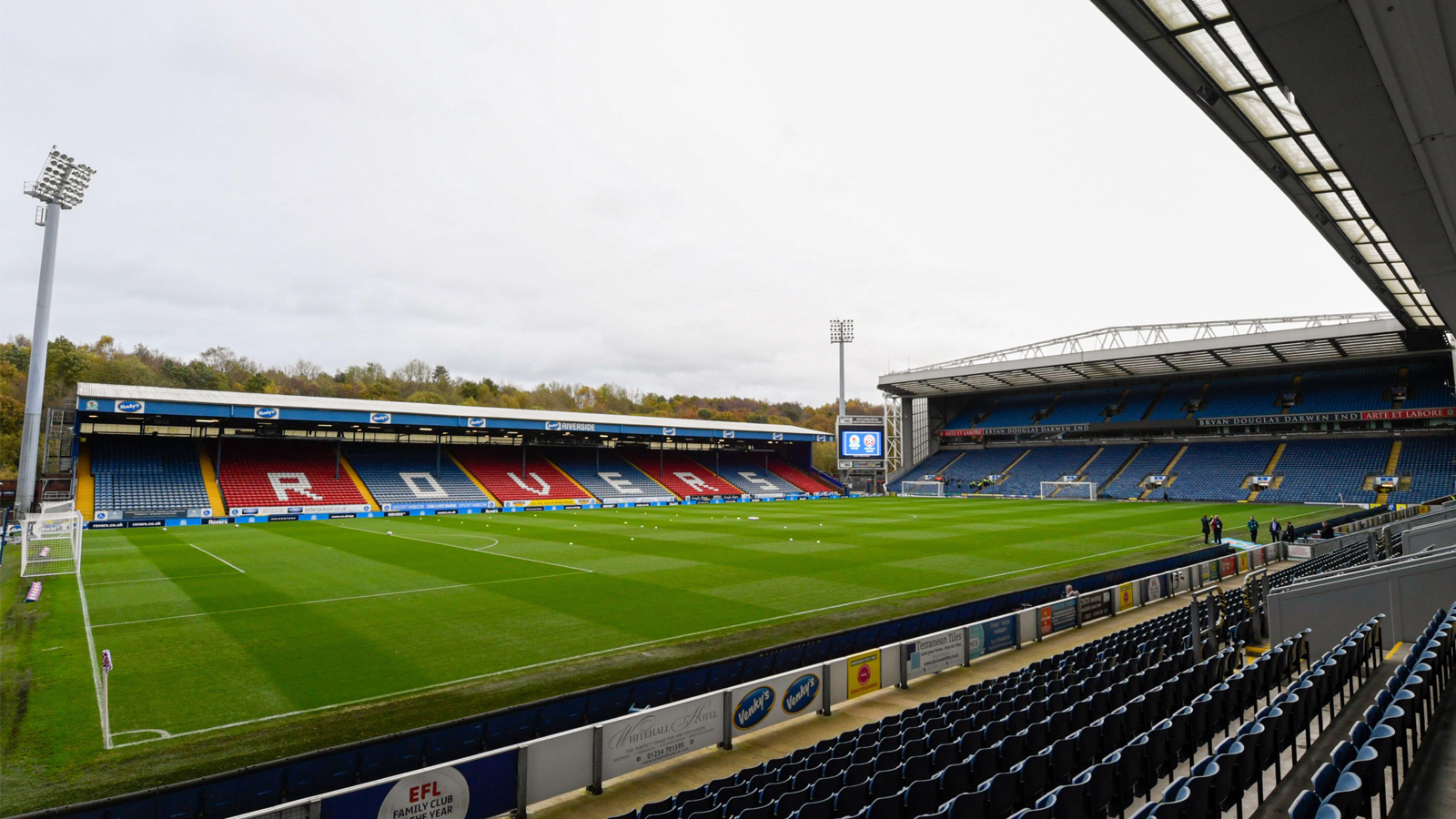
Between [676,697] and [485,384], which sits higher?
[485,384]

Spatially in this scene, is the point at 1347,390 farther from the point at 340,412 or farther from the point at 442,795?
the point at 340,412

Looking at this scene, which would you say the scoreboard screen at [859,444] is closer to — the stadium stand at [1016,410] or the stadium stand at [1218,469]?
the stadium stand at [1016,410]

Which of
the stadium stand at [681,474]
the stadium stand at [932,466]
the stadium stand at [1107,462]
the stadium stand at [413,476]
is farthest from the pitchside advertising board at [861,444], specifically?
the stadium stand at [413,476]

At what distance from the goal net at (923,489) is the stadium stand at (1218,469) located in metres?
19.7

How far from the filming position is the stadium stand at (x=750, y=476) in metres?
68.2

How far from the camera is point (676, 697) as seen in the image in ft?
34.4

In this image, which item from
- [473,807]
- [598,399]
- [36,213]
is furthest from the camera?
[598,399]

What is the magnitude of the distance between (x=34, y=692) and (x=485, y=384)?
335 ft

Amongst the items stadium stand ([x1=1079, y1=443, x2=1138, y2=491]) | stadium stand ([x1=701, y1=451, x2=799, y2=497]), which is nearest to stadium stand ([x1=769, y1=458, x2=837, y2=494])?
stadium stand ([x1=701, y1=451, x2=799, y2=497])

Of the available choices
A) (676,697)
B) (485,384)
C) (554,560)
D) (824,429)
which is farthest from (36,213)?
(824,429)

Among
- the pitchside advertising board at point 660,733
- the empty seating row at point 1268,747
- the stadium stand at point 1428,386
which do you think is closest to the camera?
the empty seating row at point 1268,747

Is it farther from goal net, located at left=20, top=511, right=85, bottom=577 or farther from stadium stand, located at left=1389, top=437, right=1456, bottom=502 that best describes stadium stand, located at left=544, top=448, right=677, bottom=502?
stadium stand, located at left=1389, top=437, right=1456, bottom=502

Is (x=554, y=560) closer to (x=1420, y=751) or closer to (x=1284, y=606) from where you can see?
(x=1284, y=606)

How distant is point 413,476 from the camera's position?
177 feet
